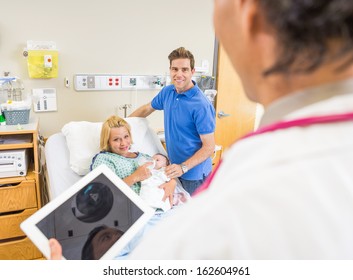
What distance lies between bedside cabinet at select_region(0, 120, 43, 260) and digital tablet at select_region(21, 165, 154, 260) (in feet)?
3.10

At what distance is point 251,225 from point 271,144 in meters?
0.10

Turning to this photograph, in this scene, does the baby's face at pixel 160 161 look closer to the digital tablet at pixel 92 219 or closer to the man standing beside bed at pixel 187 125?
the man standing beside bed at pixel 187 125

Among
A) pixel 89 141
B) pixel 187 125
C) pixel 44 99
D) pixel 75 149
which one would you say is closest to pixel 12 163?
pixel 75 149

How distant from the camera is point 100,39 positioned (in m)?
2.31

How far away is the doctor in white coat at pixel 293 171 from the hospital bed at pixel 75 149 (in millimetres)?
1542

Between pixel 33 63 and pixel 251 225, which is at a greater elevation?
pixel 33 63

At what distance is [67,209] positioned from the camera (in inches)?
42.3

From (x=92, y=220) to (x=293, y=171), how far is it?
3.05 ft

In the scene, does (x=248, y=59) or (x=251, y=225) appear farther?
(x=248, y=59)

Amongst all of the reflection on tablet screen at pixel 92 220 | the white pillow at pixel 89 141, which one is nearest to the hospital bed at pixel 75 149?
the white pillow at pixel 89 141

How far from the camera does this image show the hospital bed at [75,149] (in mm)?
1813

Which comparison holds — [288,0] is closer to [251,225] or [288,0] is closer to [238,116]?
[251,225]

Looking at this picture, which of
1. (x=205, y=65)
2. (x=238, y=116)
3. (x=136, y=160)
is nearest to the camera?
(x=136, y=160)

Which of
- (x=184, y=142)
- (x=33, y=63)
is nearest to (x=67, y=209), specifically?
(x=184, y=142)
